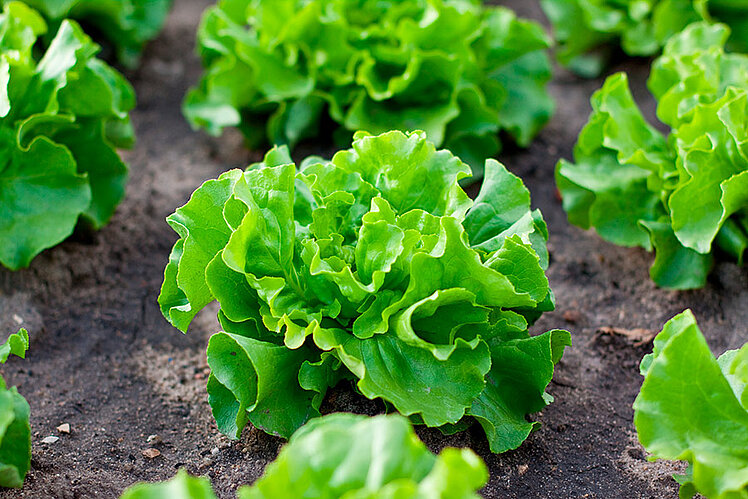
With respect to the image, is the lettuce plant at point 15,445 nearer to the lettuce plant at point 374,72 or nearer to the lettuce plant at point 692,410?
the lettuce plant at point 692,410

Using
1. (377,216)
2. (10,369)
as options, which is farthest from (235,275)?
(10,369)

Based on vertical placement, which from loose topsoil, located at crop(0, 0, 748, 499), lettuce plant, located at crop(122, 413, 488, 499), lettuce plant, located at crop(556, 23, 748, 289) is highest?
lettuce plant, located at crop(122, 413, 488, 499)

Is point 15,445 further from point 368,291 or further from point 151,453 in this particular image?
point 368,291

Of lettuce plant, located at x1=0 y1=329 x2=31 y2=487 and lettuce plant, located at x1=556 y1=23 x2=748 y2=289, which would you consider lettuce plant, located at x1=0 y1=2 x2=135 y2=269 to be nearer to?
lettuce plant, located at x1=0 y1=329 x2=31 y2=487

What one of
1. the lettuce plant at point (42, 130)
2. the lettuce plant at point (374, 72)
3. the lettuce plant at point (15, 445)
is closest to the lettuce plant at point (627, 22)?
the lettuce plant at point (374, 72)

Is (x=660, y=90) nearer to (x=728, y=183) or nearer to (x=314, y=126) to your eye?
(x=728, y=183)

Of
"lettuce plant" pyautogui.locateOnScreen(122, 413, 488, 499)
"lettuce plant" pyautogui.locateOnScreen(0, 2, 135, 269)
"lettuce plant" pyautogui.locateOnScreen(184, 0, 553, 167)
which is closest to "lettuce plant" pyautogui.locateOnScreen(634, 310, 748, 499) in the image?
"lettuce plant" pyautogui.locateOnScreen(122, 413, 488, 499)
